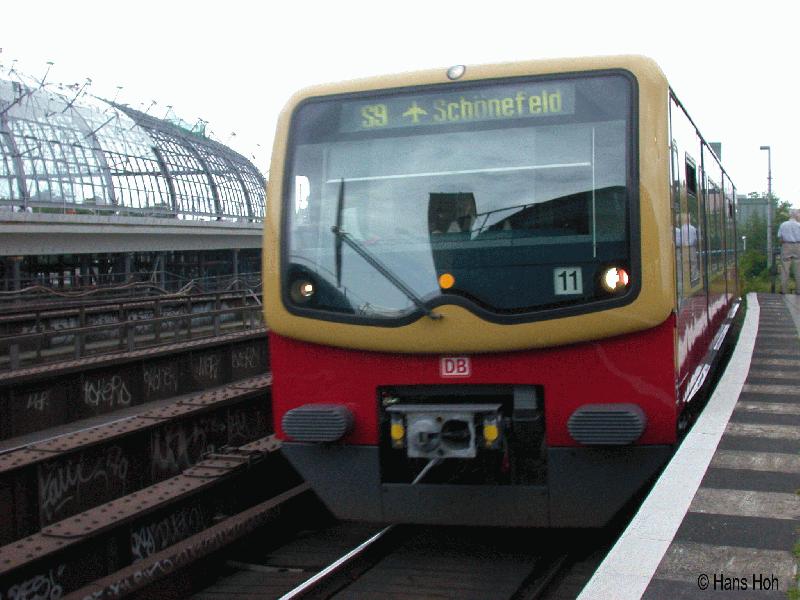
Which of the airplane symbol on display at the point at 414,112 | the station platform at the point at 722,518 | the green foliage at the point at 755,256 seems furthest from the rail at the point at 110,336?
the green foliage at the point at 755,256

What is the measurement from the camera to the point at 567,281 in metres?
6.32

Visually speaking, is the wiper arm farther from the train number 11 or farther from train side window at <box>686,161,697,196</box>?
train side window at <box>686,161,697,196</box>

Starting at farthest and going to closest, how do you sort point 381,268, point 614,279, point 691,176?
point 691,176 < point 381,268 < point 614,279

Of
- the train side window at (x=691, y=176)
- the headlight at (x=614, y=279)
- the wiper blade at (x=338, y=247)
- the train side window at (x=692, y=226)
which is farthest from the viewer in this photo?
the train side window at (x=691, y=176)

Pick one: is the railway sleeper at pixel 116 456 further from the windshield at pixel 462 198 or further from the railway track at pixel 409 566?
the windshield at pixel 462 198

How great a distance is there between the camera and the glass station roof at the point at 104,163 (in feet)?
128

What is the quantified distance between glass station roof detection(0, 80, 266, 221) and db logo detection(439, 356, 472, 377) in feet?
101

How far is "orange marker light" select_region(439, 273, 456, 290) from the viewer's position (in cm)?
650

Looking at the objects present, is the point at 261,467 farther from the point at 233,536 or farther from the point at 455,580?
the point at 455,580

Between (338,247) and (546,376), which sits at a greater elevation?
(338,247)

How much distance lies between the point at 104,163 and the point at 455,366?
139 feet

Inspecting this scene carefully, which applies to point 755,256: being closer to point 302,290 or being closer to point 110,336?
point 110,336

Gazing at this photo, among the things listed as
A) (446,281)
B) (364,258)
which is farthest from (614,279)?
(364,258)

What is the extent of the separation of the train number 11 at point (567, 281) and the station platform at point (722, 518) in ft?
3.61
